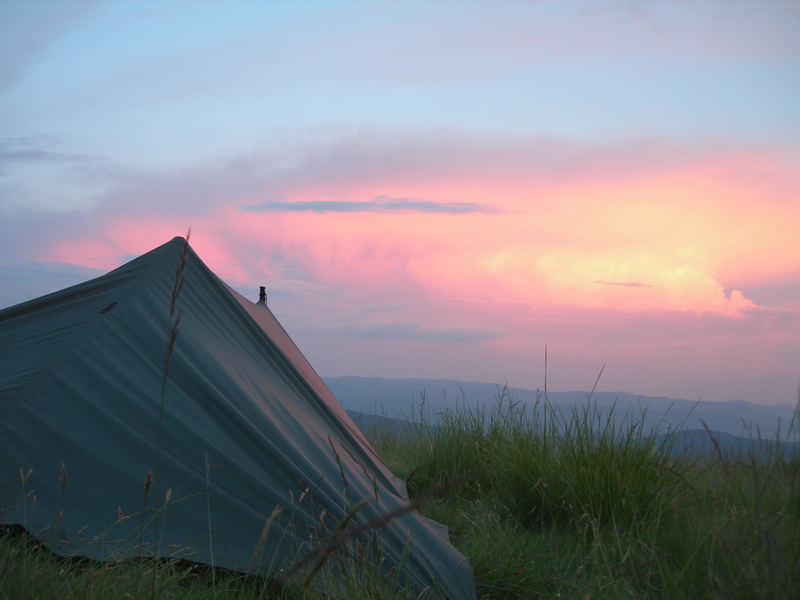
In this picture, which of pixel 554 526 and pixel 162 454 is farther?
pixel 554 526

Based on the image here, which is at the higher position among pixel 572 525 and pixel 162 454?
pixel 162 454

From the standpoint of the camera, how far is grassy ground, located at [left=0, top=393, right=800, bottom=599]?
1.73 meters

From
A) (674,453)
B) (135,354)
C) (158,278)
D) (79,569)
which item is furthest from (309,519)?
(674,453)

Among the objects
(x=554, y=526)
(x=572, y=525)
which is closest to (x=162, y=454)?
(x=554, y=526)

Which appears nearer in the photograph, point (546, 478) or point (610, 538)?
point (610, 538)

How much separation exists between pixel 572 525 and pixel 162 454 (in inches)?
84.1

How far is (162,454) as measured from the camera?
8.26 ft

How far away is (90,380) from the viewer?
2.63 m

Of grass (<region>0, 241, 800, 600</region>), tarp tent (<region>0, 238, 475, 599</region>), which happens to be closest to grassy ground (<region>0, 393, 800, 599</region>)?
grass (<region>0, 241, 800, 600</region>)

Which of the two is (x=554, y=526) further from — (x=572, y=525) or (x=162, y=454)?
(x=162, y=454)

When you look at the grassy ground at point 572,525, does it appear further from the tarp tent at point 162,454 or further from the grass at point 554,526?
the tarp tent at point 162,454

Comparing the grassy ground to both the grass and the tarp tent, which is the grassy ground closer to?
the grass

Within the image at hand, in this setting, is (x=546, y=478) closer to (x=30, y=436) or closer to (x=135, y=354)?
(x=135, y=354)

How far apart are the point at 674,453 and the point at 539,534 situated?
3.74ft
